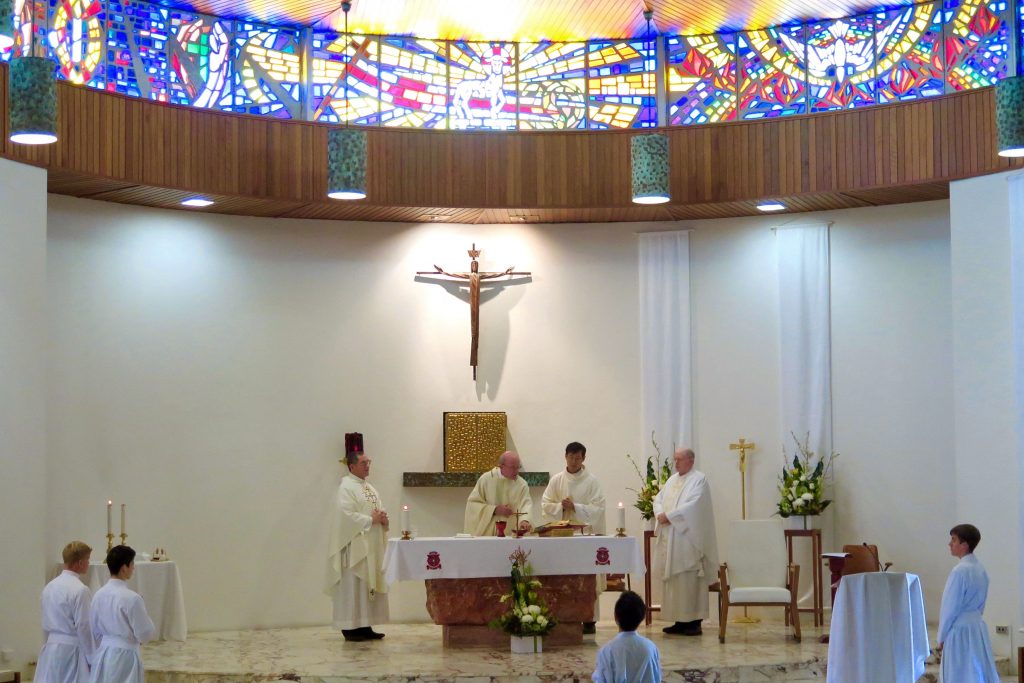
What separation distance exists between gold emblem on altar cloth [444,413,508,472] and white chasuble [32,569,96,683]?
5012 millimetres

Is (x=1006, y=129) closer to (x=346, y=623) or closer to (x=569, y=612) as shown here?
(x=569, y=612)

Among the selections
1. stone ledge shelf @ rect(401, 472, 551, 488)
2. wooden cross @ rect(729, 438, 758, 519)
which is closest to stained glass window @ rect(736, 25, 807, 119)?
wooden cross @ rect(729, 438, 758, 519)

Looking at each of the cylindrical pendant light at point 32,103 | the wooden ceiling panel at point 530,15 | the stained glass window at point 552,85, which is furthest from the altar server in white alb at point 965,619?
the cylindrical pendant light at point 32,103

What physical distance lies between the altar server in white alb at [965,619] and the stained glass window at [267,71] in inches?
254

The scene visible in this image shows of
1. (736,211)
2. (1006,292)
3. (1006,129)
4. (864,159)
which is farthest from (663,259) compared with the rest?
(1006,129)

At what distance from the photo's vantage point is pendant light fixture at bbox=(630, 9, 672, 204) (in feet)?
36.1

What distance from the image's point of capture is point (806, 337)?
39.7ft

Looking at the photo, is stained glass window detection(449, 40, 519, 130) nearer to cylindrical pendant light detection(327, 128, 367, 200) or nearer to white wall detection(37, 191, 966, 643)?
white wall detection(37, 191, 966, 643)

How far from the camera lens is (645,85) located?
40.4 feet

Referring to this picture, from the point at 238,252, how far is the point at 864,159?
5.12 m

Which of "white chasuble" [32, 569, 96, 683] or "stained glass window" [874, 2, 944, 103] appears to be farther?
"stained glass window" [874, 2, 944, 103]

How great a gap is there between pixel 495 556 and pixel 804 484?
9.50ft

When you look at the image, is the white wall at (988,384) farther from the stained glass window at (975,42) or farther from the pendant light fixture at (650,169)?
the pendant light fixture at (650,169)

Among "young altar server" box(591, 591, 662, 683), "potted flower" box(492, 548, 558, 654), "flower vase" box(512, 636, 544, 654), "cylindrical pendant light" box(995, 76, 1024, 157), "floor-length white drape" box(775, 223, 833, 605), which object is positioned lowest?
"flower vase" box(512, 636, 544, 654)
